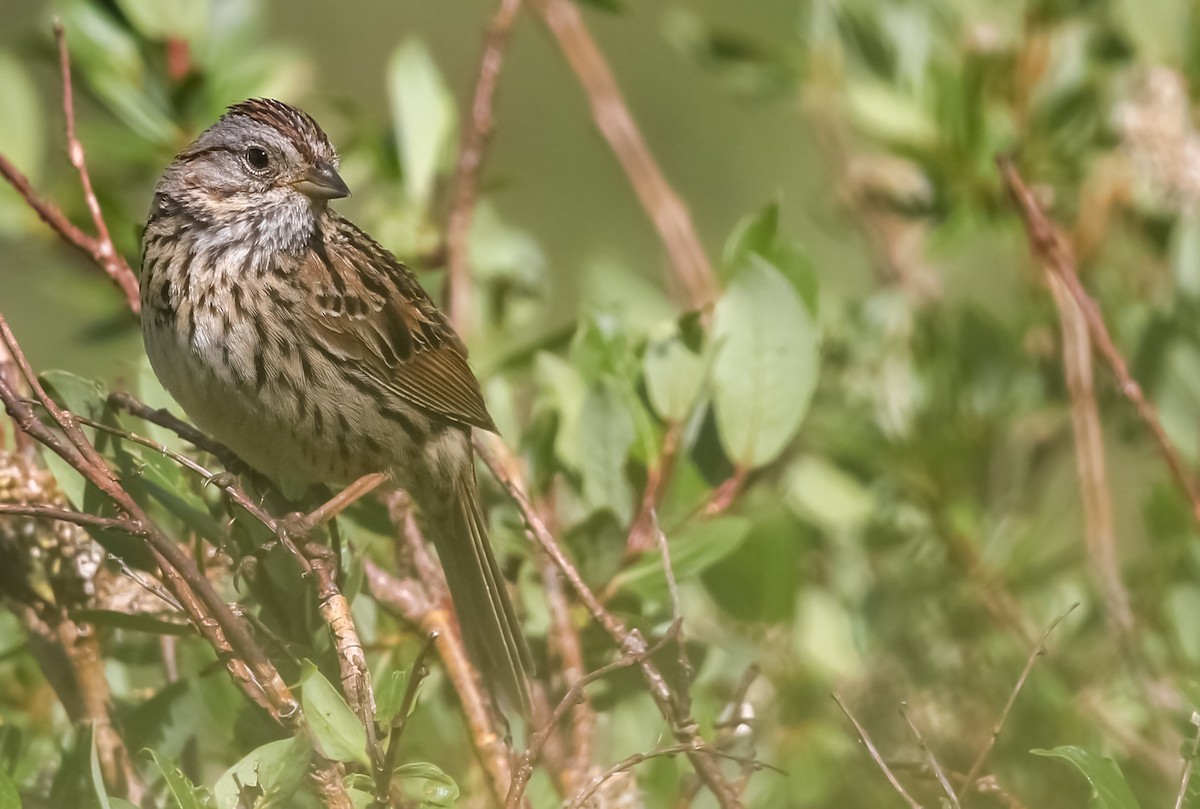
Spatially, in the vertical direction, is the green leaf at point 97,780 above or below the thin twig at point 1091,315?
above

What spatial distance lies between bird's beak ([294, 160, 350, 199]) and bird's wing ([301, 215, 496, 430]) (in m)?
0.10

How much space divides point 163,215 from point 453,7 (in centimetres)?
491

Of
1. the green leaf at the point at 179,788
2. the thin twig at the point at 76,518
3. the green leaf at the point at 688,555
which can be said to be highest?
the thin twig at the point at 76,518

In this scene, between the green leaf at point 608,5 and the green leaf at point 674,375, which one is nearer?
the green leaf at point 674,375

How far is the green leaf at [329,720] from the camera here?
1865mm

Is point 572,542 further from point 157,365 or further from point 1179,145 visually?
point 1179,145

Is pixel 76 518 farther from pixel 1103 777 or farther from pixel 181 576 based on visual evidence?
pixel 1103 777

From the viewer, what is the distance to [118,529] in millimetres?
1874

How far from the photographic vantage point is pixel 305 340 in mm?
2998

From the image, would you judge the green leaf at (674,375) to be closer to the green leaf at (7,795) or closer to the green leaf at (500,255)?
the green leaf at (500,255)

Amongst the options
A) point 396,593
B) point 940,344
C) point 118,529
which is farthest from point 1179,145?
point 118,529

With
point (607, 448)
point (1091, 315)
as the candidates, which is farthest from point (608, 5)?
point (1091, 315)

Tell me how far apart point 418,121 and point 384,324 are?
485 mm

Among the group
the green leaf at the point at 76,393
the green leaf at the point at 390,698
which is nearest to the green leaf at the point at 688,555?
the green leaf at the point at 390,698
